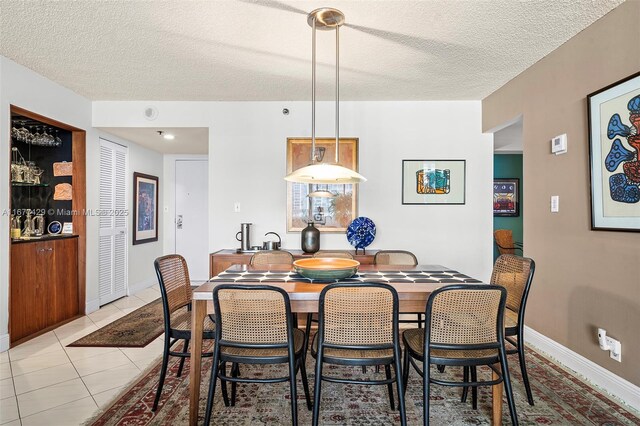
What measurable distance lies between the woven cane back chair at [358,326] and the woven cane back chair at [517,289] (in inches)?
30.2

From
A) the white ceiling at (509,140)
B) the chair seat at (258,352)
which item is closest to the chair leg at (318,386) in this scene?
the chair seat at (258,352)

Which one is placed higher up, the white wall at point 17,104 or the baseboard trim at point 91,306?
the white wall at point 17,104

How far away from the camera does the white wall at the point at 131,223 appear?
16.1 ft

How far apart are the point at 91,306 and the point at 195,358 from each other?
3036 mm

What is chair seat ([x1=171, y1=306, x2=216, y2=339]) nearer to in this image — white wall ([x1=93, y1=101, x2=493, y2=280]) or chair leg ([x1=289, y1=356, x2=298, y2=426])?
chair leg ([x1=289, y1=356, x2=298, y2=426])

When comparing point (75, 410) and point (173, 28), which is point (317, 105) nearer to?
point (173, 28)

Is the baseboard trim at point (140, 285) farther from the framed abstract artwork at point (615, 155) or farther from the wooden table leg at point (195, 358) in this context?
the framed abstract artwork at point (615, 155)

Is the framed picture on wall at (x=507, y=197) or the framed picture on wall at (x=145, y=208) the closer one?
the framed picture on wall at (x=145, y=208)

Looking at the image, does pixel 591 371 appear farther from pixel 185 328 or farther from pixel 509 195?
Answer: pixel 509 195

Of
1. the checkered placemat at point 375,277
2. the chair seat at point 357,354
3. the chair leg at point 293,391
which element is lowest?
the chair leg at point 293,391

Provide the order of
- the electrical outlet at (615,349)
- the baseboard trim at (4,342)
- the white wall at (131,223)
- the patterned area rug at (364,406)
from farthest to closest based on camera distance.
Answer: the white wall at (131,223) → the baseboard trim at (4,342) → the electrical outlet at (615,349) → the patterned area rug at (364,406)

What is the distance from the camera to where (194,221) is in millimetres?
5613

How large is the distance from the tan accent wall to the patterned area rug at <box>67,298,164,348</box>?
356cm

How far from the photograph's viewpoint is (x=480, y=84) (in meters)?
3.53
